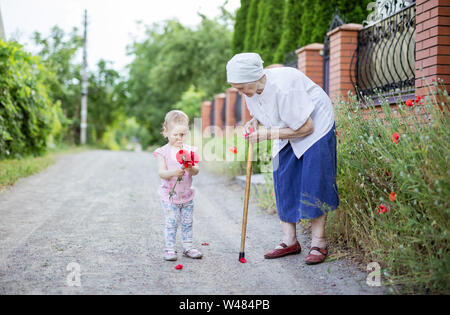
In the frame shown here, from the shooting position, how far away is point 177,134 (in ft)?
12.3

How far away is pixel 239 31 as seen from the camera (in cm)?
1667

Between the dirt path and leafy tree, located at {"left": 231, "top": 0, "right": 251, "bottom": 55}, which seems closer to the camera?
the dirt path

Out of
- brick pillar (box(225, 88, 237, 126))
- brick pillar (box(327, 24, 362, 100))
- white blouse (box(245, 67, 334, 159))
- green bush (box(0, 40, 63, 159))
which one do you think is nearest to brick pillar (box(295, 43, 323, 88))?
brick pillar (box(327, 24, 362, 100))

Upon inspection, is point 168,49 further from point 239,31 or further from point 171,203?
point 171,203

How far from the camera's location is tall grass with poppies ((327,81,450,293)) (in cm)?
271

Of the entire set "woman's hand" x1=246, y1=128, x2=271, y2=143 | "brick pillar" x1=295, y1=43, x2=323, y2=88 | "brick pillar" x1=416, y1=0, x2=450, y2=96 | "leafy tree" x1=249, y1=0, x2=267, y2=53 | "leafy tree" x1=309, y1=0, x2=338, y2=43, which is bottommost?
"woman's hand" x1=246, y1=128, x2=271, y2=143

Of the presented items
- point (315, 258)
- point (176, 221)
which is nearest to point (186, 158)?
point (176, 221)

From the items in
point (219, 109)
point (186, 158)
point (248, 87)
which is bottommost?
point (186, 158)

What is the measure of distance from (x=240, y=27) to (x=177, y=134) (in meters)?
13.8

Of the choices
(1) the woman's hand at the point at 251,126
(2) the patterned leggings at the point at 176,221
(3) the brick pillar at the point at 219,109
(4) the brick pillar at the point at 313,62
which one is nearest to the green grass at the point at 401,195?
(1) the woman's hand at the point at 251,126

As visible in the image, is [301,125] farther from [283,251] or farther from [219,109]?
[219,109]

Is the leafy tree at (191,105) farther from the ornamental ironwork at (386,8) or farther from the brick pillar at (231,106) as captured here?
the ornamental ironwork at (386,8)

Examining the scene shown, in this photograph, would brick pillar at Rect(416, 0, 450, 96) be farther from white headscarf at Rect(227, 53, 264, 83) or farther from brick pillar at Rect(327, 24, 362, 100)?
brick pillar at Rect(327, 24, 362, 100)

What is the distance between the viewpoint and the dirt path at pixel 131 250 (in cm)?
309
